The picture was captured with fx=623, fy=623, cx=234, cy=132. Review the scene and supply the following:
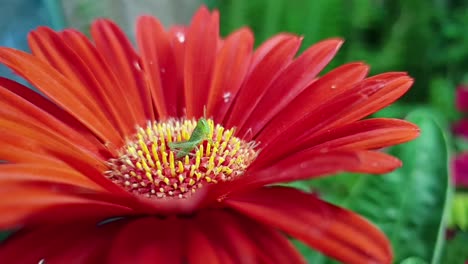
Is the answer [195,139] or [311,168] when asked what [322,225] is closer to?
[311,168]

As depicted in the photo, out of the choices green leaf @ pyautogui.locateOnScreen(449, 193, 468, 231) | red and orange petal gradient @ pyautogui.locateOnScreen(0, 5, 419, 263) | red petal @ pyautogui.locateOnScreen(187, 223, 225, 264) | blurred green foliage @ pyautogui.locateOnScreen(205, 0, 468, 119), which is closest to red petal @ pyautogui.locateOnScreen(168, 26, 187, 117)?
red and orange petal gradient @ pyautogui.locateOnScreen(0, 5, 419, 263)

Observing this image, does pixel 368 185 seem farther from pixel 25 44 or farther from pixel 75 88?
pixel 25 44

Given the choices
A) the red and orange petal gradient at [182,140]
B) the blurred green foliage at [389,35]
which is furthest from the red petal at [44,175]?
the blurred green foliage at [389,35]

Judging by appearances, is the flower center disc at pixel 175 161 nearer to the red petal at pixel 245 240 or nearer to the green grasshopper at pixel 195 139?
the green grasshopper at pixel 195 139

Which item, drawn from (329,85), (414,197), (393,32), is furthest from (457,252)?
(393,32)

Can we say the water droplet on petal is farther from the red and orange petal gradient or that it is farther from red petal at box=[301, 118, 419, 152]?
red petal at box=[301, 118, 419, 152]

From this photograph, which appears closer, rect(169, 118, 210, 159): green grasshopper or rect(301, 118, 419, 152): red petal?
rect(301, 118, 419, 152): red petal

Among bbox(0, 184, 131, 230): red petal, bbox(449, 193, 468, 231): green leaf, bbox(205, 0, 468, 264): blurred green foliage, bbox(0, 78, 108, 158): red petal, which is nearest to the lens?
bbox(0, 184, 131, 230): red petal

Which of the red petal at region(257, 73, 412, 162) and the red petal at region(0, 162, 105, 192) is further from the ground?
the red petal at region(0, 162, 105, 192)

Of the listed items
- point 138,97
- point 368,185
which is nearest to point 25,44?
point 138,97
